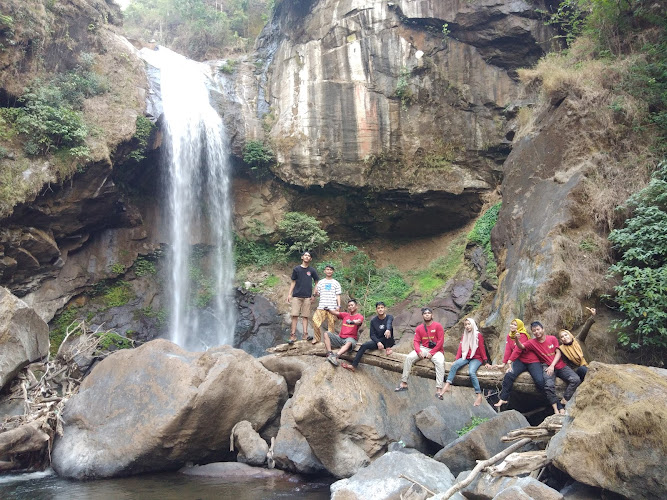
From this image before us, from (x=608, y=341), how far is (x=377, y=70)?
1410 cm

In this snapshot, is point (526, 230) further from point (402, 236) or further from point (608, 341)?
point (402, 236)

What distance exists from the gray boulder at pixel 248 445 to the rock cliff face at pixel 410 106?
12.1m

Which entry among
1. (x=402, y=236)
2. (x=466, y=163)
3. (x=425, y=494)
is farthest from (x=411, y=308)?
(x=425, y=494)

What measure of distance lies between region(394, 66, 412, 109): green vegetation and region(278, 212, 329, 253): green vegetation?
18.9 feet

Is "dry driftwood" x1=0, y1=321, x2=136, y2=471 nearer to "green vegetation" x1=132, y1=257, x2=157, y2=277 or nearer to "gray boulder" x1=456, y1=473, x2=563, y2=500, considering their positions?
"gray boulder" x1=456, y1=473, x2=563, y2=500

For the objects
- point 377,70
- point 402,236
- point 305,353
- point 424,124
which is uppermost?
point 377,70

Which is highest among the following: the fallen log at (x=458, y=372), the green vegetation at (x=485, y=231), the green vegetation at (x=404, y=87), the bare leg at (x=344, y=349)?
the green vegetation at (x=404, y=87)

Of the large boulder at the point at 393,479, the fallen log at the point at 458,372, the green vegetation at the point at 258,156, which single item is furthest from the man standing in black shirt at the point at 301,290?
the green vegetation at the point at 258,156

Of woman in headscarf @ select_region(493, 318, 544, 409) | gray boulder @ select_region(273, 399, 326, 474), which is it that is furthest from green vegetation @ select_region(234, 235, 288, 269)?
woman in headscarf @ select_region(493, 318, 544, 409)

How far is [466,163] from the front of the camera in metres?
19.3

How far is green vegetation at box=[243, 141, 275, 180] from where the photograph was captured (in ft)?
64.0

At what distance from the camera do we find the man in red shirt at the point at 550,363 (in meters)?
6.79

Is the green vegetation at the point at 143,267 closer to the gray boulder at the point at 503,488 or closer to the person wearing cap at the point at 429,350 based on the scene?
the person wearing cap at the point at 429,350

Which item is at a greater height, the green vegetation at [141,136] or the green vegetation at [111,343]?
the green vegetation at [141,136]
